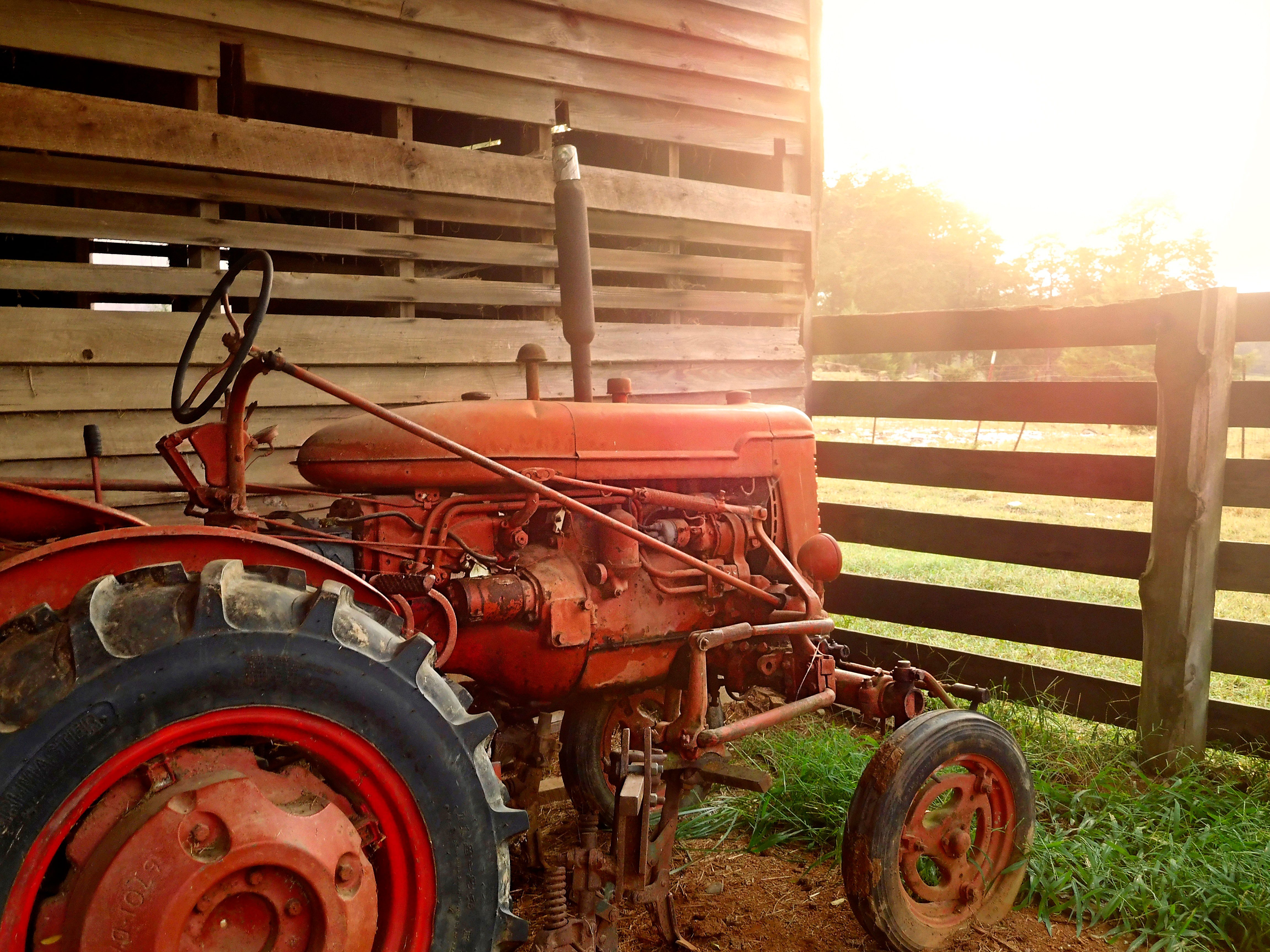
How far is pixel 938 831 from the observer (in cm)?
268

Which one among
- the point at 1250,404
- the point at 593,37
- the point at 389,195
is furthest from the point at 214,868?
the point at 1250,404

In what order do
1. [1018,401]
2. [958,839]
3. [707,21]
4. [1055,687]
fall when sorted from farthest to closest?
1. [707,21]
2. [1018,401]
3. [1055,687]
4. [958,839]

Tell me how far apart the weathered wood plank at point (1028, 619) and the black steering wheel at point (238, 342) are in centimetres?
327

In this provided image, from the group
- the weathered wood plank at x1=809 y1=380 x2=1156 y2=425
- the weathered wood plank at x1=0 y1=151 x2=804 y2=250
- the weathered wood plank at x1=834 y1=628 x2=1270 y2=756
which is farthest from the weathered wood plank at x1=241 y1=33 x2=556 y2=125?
the weathered wood plank at x1=834 y1=628 x2=1270 y2=756

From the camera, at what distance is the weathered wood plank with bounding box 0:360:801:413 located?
306cm

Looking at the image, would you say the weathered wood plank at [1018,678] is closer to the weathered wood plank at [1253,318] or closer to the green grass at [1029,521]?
the green grass at [1029,521]

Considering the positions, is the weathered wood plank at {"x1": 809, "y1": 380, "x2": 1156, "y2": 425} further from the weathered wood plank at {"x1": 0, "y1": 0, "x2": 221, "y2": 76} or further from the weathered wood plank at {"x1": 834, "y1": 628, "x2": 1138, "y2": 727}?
the weathered wood plank at {"x1": 0, "y1": 0, "x2": 221, "y2": 76}

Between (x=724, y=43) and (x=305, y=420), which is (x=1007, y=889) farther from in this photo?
(x=724, y=43)

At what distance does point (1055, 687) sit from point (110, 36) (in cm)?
432

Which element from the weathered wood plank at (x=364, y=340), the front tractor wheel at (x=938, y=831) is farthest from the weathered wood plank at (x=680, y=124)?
the front tractor wheel at (x=938, y=831)

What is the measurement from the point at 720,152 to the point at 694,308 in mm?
994

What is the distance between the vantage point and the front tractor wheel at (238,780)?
1438 mm

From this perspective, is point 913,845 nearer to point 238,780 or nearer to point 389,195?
point 238,780

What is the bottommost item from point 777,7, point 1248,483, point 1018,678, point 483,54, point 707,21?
point 1018,678
